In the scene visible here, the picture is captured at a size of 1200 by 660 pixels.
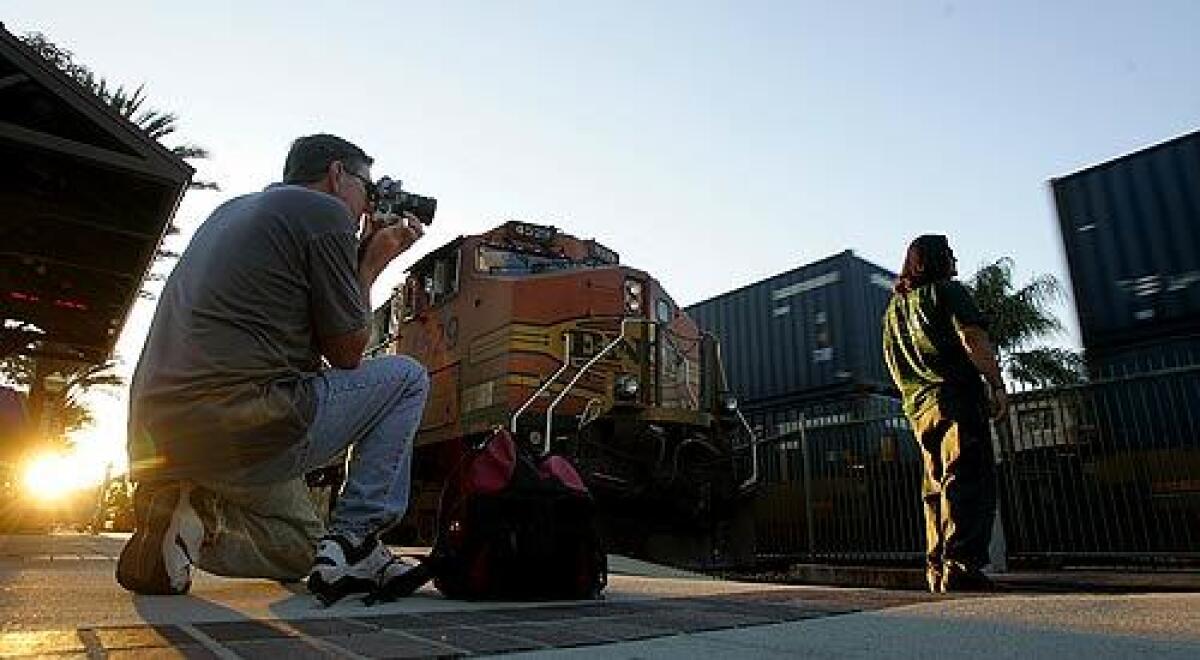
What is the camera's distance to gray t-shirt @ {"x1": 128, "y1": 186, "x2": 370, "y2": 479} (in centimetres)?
216

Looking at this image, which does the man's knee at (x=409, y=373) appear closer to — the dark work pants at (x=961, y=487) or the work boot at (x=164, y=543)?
the work boot at (x=164, y=543)

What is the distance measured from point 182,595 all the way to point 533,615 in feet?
4.21

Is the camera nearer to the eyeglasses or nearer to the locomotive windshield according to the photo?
the eyeglasses

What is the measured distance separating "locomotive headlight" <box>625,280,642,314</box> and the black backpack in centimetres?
526

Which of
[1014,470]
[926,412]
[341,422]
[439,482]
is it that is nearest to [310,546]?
[341,422]

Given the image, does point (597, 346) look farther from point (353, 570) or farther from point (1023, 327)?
point (1023, 327)

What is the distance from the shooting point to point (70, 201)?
18.5 feet

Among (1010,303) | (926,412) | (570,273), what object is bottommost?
(926,412)

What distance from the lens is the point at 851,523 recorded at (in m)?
8.04

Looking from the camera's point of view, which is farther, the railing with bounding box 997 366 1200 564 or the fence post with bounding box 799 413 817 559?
the fence post with bounding box 799 413 817 559

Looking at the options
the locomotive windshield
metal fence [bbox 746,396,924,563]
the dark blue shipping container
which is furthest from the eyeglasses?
the dark blue shipping container

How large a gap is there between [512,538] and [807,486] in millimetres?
6339

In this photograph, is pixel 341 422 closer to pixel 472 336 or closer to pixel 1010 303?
pixel 472 336

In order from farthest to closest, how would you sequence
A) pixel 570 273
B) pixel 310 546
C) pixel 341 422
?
pixel 570 273, pixel 310 546, pixel 341 422
